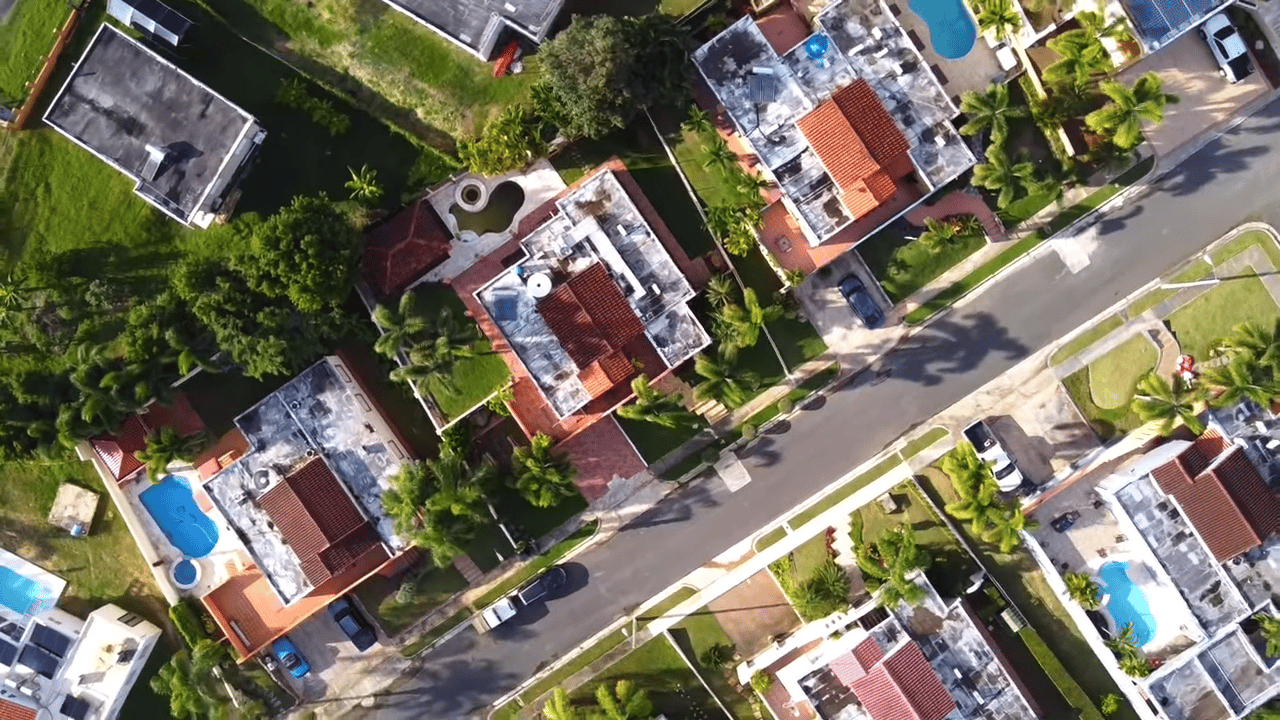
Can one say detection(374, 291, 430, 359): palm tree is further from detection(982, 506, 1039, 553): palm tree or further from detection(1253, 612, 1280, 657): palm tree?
detection(1253, 612, 1280, 657): palm tree

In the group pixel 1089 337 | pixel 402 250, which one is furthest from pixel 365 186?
pixel 1089 337

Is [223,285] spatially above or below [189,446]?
above

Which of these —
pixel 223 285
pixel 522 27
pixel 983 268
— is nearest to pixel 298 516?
pixel 223 285

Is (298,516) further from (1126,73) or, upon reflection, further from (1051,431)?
(1126,73)

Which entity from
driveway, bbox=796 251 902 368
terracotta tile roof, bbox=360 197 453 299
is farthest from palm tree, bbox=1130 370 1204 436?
terracotta tile roof, bbox=360 197 453 299

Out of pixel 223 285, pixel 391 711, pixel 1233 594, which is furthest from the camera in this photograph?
pixel 391 711

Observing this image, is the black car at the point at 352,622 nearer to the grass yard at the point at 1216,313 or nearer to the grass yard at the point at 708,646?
the grass yard at the point at 708,646

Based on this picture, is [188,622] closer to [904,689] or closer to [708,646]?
[708,646]
